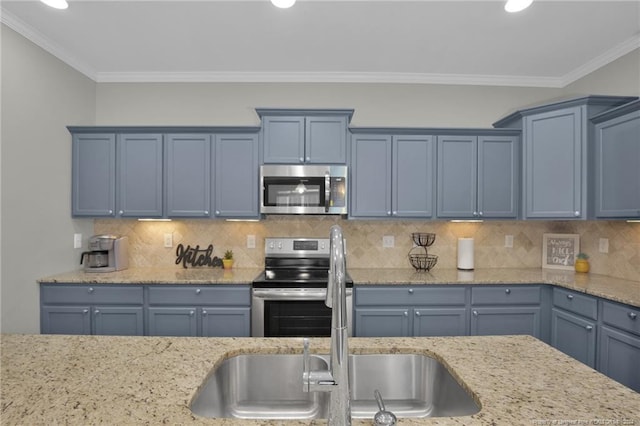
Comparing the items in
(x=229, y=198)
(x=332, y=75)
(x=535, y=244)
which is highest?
(x=332, y=75)

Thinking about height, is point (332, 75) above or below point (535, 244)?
above

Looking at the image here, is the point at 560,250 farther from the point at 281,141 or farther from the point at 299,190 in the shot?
the point at 281,141

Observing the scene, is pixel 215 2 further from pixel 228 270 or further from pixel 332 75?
pixel 228 270

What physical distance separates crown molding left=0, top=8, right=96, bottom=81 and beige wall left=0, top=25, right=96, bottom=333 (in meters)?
0.04

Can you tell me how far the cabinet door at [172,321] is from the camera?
2752 millimetres

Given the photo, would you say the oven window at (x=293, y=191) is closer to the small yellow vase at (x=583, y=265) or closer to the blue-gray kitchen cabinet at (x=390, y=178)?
the blue-gray kitchen cabinet at (x=390, y=178)

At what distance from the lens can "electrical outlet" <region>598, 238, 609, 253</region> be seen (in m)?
2.94

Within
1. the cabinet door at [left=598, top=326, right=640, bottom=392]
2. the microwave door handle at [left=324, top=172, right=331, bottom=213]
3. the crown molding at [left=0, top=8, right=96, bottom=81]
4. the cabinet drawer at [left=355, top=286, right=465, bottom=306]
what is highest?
the crown molding at [left=0, top=8, right=96, bottom=81]

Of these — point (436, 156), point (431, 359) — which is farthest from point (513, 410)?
point (436, 156)

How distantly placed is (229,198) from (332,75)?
1596 millimetres

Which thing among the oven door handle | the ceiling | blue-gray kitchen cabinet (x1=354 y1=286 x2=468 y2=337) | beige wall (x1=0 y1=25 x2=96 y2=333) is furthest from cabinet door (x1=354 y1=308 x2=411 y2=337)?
beige wall (x1=0 y1=25 x2=96 y2=333)

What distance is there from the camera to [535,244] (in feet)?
11.1

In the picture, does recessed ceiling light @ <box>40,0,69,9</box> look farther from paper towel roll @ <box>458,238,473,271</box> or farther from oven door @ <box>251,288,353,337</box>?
paper towel roll @ <box>458,238,473,271</box>

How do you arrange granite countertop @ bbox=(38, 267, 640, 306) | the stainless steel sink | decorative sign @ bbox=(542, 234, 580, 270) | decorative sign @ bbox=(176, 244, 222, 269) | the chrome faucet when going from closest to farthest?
the chrome faucet, the stainless steel sink, granite countertop @ bbox=(38, 267, 640, 306), decorative sign @ bbox=(542, 234, 580, 270), decorative sign @ bbox=(176, 244, 222, 269)
